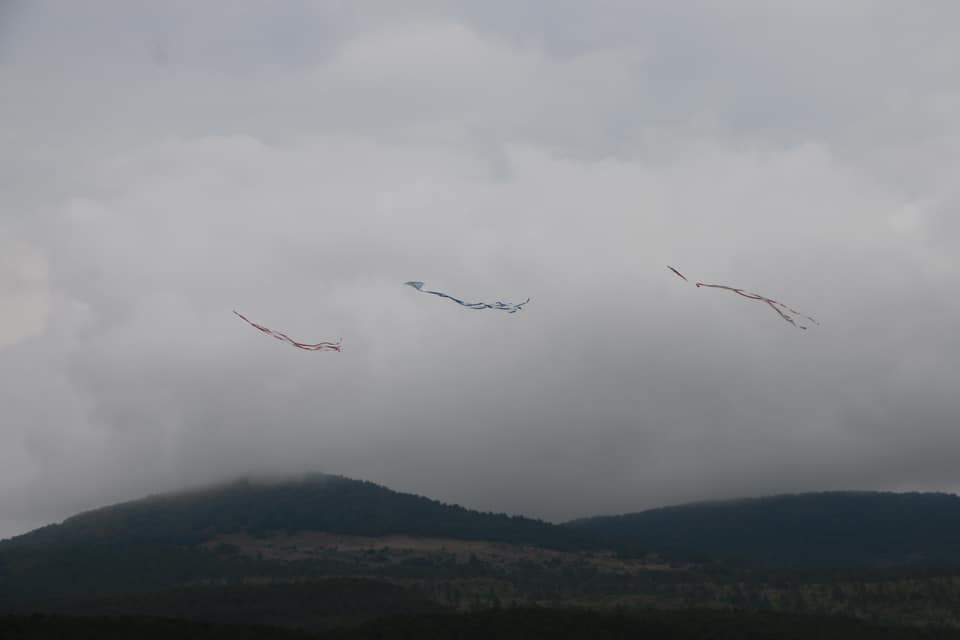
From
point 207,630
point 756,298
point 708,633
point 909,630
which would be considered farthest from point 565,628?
point 756,298

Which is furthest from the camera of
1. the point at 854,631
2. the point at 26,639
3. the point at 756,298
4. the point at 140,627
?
the point at 854,631

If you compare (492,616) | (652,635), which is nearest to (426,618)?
(492,616)

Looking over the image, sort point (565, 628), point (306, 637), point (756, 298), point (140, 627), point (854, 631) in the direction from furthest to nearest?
1. point (854, 631)
2. point (565, 628)
3. point (306, 637)
4. point (140, 627)
5. point (756, 298)

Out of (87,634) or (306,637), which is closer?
(87,634)

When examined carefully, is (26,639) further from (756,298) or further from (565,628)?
(756,298)

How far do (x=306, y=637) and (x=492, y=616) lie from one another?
92.5 feet

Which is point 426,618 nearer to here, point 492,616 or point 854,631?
point 492,616

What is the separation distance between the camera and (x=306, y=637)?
15425 cm

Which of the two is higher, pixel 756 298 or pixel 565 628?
pixel 756 298

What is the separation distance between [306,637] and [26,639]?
1409 inches

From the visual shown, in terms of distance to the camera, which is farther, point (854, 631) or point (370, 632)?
point (854, 631)

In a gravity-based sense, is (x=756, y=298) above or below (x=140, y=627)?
above

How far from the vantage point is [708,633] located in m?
170

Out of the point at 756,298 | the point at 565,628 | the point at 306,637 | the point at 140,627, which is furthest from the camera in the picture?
the point at 565,628
